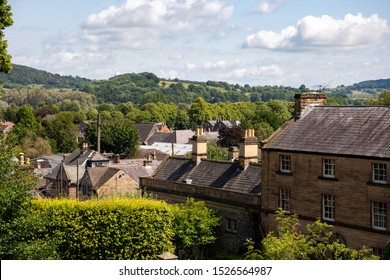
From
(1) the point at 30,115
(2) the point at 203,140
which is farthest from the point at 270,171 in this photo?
(1) the point at 30,115

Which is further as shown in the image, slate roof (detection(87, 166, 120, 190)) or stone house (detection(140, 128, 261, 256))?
slate roof (detection(87, 166, 120, 190))

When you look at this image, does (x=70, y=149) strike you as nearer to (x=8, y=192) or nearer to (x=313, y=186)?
(x=313, y=186)

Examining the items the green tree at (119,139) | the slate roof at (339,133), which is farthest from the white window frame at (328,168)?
the green tree at (119,139)

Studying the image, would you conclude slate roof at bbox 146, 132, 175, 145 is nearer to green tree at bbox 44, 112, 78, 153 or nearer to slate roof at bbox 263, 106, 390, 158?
green tree at bbox 44, 112, 78, 153

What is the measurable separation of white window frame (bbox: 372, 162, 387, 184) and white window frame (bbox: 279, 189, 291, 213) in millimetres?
6080

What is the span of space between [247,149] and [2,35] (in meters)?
19.8

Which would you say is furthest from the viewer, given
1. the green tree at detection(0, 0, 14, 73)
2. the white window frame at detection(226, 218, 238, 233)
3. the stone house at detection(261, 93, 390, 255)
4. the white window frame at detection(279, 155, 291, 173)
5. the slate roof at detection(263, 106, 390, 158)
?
the white window frame at detection(226, 218, 238, 233)

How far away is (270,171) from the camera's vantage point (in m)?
38.1

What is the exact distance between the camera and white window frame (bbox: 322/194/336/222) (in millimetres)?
34625

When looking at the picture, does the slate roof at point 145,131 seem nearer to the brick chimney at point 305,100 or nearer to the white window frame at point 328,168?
the brick chimney at point 305,100

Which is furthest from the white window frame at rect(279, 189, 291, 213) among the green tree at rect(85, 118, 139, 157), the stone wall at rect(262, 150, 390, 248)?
the green tree at rect(85, 118, 139, 157)

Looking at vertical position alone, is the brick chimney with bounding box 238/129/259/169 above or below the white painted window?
above

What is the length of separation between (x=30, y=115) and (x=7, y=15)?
110m

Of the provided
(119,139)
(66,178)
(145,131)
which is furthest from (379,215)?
(145,131)
